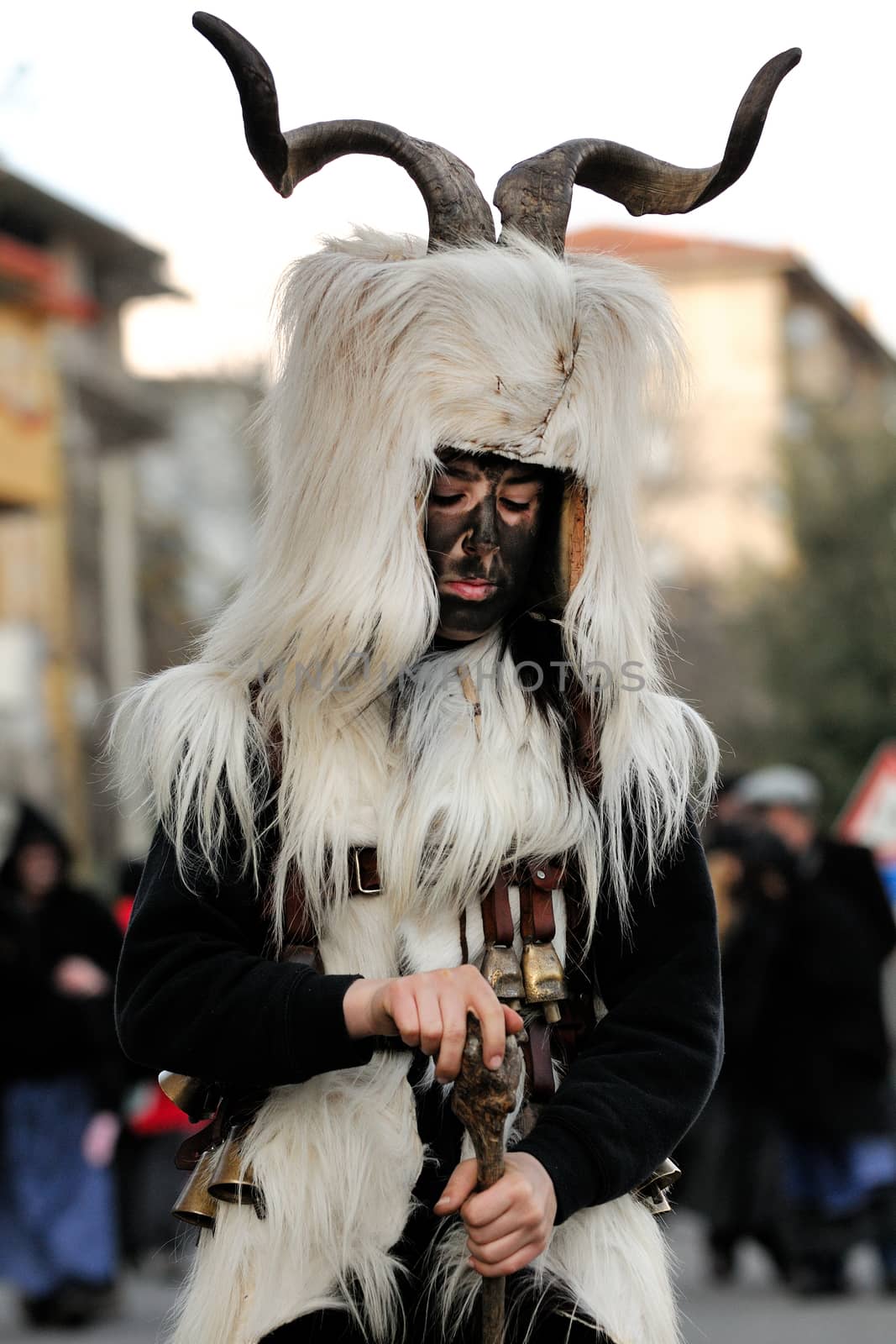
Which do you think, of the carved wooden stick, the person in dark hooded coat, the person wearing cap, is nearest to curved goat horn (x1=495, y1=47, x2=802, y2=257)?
the carved wooden stick

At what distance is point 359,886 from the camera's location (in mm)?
2607

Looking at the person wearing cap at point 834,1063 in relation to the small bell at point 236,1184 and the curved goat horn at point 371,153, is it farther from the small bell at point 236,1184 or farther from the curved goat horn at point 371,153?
the curved goat horn at point 371,153

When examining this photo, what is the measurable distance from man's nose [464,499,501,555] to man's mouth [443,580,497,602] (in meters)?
0.04

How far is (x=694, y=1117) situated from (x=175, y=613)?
1244 inches

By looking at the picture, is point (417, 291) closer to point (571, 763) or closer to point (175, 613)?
point (571, 763)

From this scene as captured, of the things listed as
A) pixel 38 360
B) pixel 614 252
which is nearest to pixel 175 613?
pixel 38 360

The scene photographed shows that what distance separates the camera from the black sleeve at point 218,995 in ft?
7.91

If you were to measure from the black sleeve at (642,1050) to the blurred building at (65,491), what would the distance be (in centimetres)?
1897

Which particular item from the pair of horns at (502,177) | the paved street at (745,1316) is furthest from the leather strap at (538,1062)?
the paved street at (745,1316)

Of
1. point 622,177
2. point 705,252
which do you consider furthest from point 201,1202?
point 705,252

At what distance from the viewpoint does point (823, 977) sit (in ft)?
30.7

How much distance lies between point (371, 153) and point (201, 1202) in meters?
1.38

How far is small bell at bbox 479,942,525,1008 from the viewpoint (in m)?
2.54

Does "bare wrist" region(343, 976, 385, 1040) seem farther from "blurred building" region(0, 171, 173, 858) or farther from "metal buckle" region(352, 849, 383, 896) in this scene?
"blurred building" region(0, 171, 173, 858)
